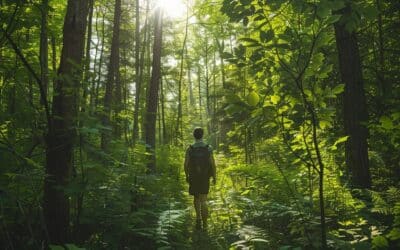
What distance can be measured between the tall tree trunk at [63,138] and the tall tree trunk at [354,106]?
12.8 feet

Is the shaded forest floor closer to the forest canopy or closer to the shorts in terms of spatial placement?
the forest canopy

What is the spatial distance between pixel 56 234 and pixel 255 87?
3099mm

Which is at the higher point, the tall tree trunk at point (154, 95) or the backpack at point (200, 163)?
the tall tree trunk at point (154, 95)

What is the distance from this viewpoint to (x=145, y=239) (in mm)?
6402

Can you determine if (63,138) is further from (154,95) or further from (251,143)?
(154,95)

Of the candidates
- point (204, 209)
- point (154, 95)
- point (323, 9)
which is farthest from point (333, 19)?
point (154, 95)

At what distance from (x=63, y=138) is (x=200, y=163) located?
3.84 m

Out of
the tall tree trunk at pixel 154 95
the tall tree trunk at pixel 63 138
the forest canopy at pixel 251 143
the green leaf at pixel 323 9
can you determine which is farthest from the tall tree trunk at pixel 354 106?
the tall tree trunk at pixel 154 95

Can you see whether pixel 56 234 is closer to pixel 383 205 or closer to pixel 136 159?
pixel 136 159

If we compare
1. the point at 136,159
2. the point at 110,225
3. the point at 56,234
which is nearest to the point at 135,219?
the point at 110,225

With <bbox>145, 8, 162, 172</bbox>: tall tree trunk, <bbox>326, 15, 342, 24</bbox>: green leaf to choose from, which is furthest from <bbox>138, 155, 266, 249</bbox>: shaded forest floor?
<bbox>145, 8, 162, 172</bbox>: tall tree trunk

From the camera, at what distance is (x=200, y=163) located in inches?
313

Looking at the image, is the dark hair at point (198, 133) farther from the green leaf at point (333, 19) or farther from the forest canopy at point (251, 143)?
the green leaf at point (333, 19)

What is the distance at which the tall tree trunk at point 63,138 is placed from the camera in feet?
14.8
